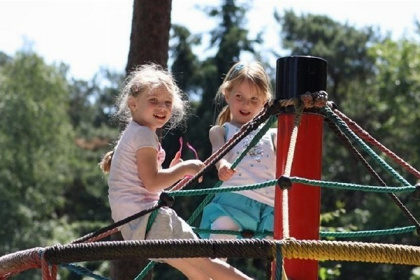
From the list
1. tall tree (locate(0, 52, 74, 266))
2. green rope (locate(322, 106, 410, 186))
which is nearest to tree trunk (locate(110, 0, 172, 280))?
green rope (locate(322, 106, 410, 186))

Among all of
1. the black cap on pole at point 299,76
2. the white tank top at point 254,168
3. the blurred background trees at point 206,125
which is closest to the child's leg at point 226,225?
the white tank top at point 254,168

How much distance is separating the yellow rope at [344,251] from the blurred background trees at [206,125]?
1434 centimetres

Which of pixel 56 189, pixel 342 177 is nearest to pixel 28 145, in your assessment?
pixel 56 189

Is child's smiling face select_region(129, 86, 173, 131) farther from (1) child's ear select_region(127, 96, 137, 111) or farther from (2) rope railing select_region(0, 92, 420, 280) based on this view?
(2) rope railing select_region(0, 92, 420, 280)

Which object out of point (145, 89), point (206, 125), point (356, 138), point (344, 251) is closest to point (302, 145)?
point (356, 138)

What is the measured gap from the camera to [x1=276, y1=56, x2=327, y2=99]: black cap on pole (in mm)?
3506

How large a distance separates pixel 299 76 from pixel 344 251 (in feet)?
3.39

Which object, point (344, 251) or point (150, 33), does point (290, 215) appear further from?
point (150, 33)

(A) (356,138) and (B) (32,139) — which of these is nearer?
(A) (356,138)

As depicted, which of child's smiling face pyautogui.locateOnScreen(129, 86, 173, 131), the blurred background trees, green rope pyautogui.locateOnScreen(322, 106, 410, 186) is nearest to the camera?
green rope pyautogui.locateOnScreen(322, 106, 410, 186)

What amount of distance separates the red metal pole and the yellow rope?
2.31 feet

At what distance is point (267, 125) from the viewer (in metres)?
3.53

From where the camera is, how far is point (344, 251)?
2604 millimetres

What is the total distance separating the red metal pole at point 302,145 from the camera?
338 centimetres
